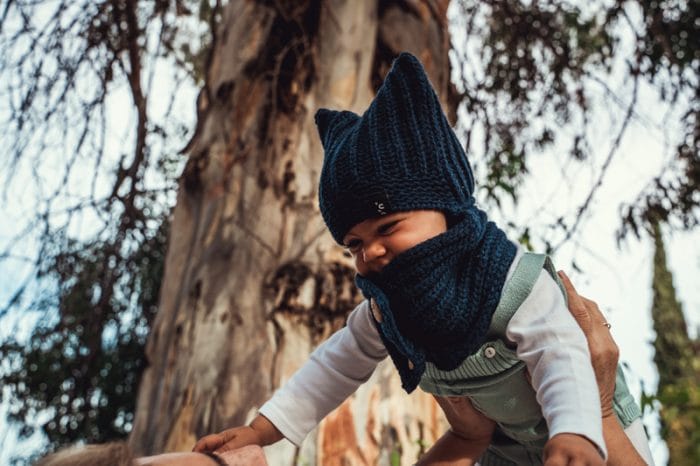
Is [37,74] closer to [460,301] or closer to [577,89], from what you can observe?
[460,301]

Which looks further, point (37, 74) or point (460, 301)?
point (37, 74)

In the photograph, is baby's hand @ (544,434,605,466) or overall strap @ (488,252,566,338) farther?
overall strap @ (488,252,566,338)

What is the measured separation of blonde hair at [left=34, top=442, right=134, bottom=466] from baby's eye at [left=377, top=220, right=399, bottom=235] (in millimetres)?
716

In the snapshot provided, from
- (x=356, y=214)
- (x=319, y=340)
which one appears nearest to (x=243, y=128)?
(x=319, y=340)

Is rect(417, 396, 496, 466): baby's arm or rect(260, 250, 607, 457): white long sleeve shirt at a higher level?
rect(260, 250, 607, 457): white long sleeve shirt

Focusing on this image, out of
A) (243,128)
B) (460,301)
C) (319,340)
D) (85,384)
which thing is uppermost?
(243,128)

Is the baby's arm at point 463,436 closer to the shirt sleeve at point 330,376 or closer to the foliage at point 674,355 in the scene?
the shirt sleeve at point 330,376

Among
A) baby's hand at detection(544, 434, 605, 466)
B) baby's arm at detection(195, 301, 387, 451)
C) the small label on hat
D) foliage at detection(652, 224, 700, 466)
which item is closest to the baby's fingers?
baby's arm at detection(195, 301, 387, 451)

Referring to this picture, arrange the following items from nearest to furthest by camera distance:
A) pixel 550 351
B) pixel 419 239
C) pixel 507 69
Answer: pixel 550 351, pixel 419 239, pixel 507 69

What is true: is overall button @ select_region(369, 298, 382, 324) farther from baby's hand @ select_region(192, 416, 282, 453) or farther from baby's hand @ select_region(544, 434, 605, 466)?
baby's hand @ select_region(544, 434, 605, 466)

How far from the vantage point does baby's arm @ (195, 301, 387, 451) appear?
1.83 metres

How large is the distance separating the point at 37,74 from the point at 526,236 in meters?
2.56

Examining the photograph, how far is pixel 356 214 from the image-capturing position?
5.68ft

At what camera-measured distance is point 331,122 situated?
201 centimetres
